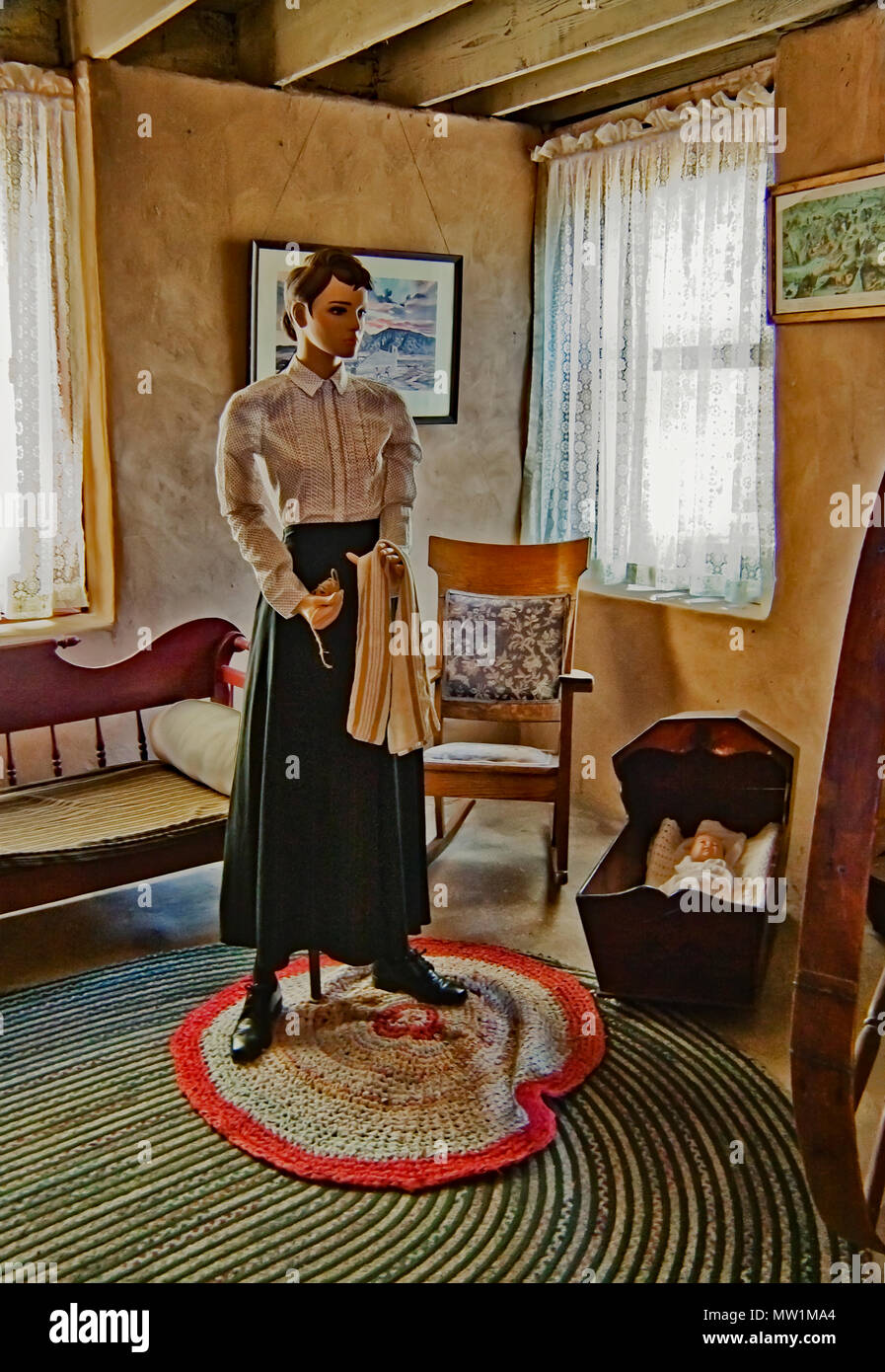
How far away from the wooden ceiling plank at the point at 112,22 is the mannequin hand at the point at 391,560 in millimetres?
1597

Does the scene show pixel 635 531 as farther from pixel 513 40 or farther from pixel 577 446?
pixel 513 40

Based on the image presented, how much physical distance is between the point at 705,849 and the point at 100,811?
1.75 m

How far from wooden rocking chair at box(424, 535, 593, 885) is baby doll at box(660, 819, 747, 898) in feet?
1.89

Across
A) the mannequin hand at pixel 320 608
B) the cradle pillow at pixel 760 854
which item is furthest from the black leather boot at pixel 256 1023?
the cradle pillow at pixel 760 854

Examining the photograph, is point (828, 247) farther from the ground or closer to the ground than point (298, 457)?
farther from the ground

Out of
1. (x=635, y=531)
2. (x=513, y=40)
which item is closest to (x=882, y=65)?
(x=513, y=40)

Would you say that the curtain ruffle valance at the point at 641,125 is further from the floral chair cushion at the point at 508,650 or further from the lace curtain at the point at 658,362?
the floral chair cushion at the point at 508,650

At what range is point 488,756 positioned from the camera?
4.06 m

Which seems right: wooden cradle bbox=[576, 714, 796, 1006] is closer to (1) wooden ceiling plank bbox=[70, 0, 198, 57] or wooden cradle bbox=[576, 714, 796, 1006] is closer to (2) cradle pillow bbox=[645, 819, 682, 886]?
(2) cradle pillow bbox=[645, 819, 682, 886]

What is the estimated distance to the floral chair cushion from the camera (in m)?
4.22

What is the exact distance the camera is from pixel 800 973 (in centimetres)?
94

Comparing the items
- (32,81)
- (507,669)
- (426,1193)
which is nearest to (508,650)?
(507,669)

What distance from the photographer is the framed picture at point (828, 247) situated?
3371mm

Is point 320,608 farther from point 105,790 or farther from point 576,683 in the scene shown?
point 576,683
